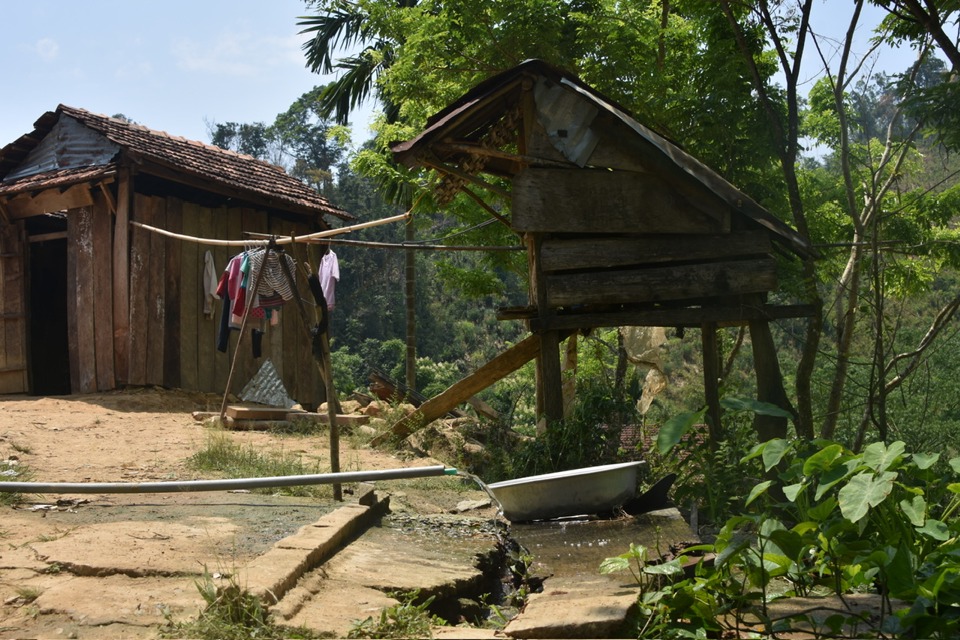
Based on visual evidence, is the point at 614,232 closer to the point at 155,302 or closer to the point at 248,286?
the point at 248,286

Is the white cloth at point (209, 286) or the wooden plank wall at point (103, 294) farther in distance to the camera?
the white cloth at point (209, 286)

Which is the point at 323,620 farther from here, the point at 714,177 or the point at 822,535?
the point at 714,177

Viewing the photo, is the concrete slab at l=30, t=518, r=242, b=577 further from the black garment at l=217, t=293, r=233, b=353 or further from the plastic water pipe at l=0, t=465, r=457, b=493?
the black garment at l=217, t=293, r=233, b=353

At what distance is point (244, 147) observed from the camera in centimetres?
3766

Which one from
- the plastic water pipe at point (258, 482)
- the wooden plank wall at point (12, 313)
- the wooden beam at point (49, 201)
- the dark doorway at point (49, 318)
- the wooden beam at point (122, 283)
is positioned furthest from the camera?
the dark doorway at point (49, 318)

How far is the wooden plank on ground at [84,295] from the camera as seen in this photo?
13109 millimetres

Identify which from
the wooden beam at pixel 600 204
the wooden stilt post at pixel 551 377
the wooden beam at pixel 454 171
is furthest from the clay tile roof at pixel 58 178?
the wooden stilt post at pixel 551 377

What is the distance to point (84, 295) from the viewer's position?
1326 centimetres

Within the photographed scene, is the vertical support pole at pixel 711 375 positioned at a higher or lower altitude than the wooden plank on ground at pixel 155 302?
→ lower

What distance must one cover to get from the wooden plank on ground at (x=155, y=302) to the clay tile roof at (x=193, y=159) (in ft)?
2.37

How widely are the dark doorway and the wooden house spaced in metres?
0.24

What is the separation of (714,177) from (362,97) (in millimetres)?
12673

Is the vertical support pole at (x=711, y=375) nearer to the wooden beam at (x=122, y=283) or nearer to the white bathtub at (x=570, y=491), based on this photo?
the white bathtub at (x=570, y=491)

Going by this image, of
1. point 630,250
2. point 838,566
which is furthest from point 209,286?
point 838,566
